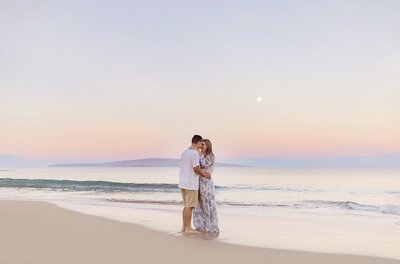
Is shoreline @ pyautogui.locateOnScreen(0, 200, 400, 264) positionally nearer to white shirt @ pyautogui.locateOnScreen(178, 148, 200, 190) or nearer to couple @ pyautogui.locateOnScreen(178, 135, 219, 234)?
couple @ pyautogui.locateOnScreen(178, 135, 219, 234)

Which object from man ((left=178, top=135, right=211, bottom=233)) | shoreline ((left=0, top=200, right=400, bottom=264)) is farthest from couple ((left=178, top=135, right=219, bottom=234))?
shoreline ((left=0, top=200, right=400, bottom=264))

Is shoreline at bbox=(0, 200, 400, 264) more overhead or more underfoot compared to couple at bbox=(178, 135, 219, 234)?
more underfoot

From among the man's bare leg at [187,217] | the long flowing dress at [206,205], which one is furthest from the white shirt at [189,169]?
the man's bare leg at [187,217]

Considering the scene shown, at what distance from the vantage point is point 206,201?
8898mm

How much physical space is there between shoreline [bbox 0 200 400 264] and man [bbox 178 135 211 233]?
0.70m

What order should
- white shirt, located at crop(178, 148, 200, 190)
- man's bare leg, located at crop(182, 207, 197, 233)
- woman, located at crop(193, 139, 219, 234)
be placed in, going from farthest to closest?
woman, located at crop(193, 139, 219, 234), man's bare leg, located at crop(182, 207, 197, 233), white shirt, located at crop(178, 148, 200, 190)

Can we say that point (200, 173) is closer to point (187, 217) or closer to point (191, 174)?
point (191, 174)

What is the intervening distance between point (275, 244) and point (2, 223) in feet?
19.6

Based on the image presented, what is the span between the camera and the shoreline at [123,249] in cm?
630

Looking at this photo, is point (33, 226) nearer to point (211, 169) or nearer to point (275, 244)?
point (211, 169)

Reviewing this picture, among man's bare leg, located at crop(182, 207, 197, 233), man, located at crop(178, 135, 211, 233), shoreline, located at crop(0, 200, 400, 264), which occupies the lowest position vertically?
shoreline, located at crop(0, 200, 400, 264)

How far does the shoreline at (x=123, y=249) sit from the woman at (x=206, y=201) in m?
0.76

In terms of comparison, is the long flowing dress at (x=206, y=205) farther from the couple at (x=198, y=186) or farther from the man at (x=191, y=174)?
the man at (x=191, y=174)

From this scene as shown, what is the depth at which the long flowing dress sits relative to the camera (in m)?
8.92
